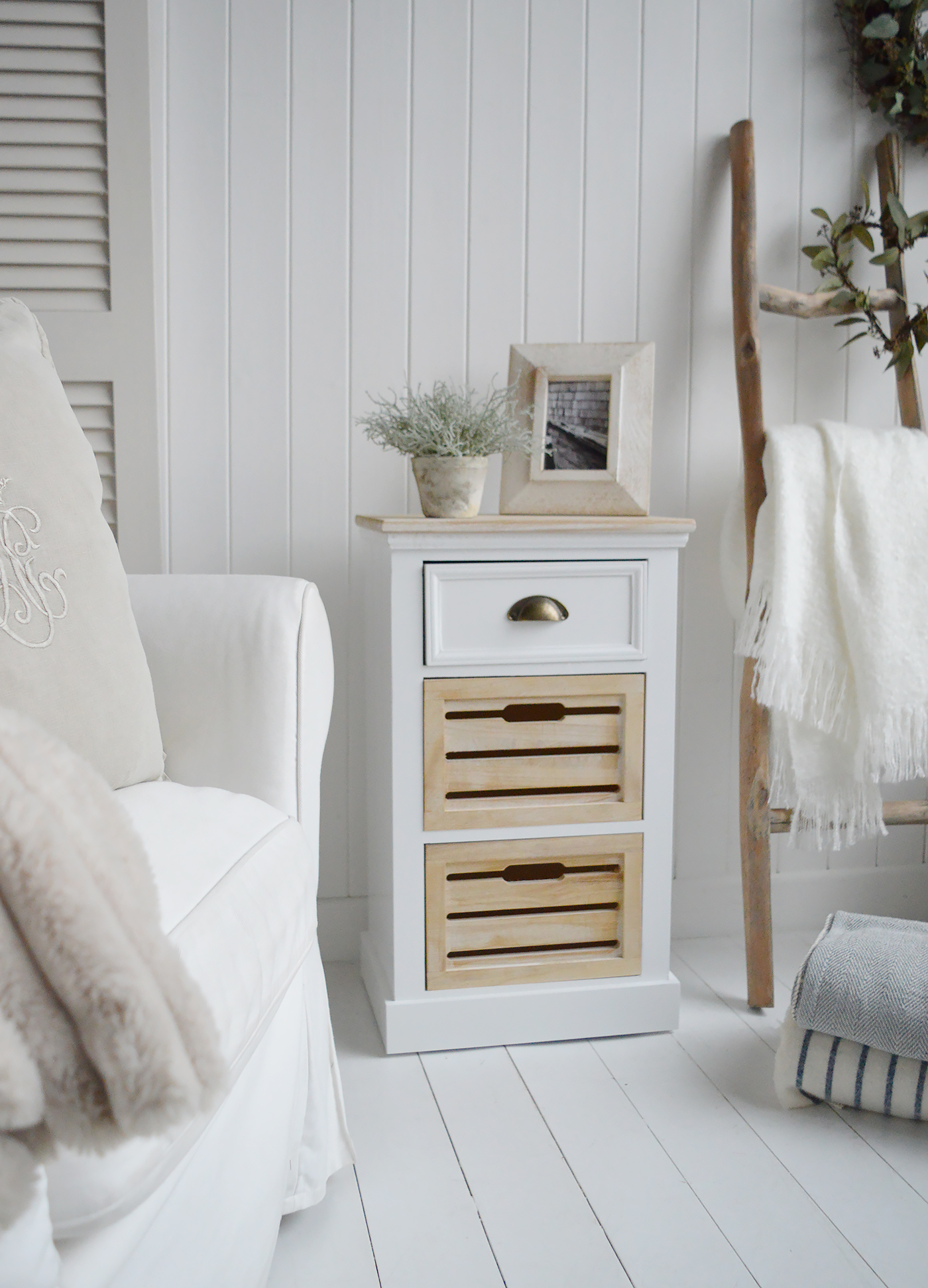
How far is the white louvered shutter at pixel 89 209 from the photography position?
1510 mm

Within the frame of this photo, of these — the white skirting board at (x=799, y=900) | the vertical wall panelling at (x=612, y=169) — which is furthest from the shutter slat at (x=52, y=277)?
the white skirting board at (x=799, y=900)

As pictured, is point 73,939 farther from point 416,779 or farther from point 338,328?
point 338,328

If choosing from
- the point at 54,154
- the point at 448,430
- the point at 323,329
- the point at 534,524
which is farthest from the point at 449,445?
the point at 54,154

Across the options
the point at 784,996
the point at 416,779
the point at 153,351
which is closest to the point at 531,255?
the point at 153,351

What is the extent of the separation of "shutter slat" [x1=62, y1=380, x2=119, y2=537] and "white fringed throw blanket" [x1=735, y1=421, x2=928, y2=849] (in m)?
1.01

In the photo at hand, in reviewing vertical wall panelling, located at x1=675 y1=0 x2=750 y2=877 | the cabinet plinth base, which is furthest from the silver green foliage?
the cabinet plinth base

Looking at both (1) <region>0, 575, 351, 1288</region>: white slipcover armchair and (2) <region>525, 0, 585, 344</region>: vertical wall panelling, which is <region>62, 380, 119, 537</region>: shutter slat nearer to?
(1) <region>0, 575, 351, 1288</region>: white slipcover armchair

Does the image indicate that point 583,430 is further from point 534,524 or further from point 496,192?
point 496,192

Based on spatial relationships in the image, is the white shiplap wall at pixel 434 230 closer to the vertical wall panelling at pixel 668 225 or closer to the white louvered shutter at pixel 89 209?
the vertical wall panelling at pixel 668 225

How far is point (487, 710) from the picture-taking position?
4.83 ft

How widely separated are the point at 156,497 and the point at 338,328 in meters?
0.42

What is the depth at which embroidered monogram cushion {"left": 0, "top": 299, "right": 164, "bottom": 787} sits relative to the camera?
2.91 ft

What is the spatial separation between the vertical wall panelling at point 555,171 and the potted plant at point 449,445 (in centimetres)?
28

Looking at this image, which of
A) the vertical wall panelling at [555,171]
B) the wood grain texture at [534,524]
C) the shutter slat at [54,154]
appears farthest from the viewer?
the vertical wall panelling at [555,171]
